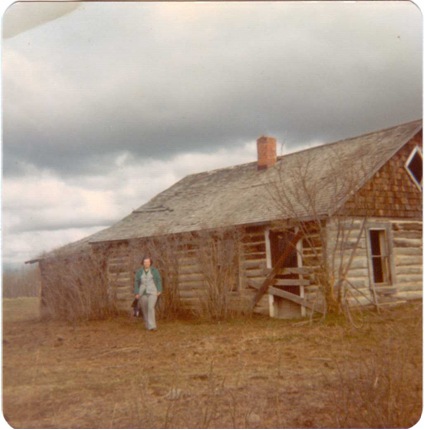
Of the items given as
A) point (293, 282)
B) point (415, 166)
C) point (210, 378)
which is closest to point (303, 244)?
point (293, 282)

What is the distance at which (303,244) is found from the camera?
38.6ft

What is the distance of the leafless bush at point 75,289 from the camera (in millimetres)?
10172

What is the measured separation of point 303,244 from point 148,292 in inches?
179

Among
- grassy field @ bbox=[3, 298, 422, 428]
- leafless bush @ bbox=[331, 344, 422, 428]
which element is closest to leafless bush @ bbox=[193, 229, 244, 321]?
grassy field @ bbox=[3, 298, 422, 428]

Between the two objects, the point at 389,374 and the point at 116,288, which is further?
the point at 116,288

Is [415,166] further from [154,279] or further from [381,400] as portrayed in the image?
[381,400]

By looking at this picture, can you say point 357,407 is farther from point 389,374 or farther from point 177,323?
point 177,323

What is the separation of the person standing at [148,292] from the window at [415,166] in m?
7.05

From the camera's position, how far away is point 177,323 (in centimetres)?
990

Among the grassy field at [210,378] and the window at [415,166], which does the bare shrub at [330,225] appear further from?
the window at [415,166]

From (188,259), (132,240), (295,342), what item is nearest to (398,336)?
(295,342)

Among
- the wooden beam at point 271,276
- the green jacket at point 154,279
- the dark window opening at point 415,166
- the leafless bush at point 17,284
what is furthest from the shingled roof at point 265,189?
the leafless bush at point 17,284

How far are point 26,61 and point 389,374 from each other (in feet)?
18.4

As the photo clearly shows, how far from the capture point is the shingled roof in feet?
35.3
